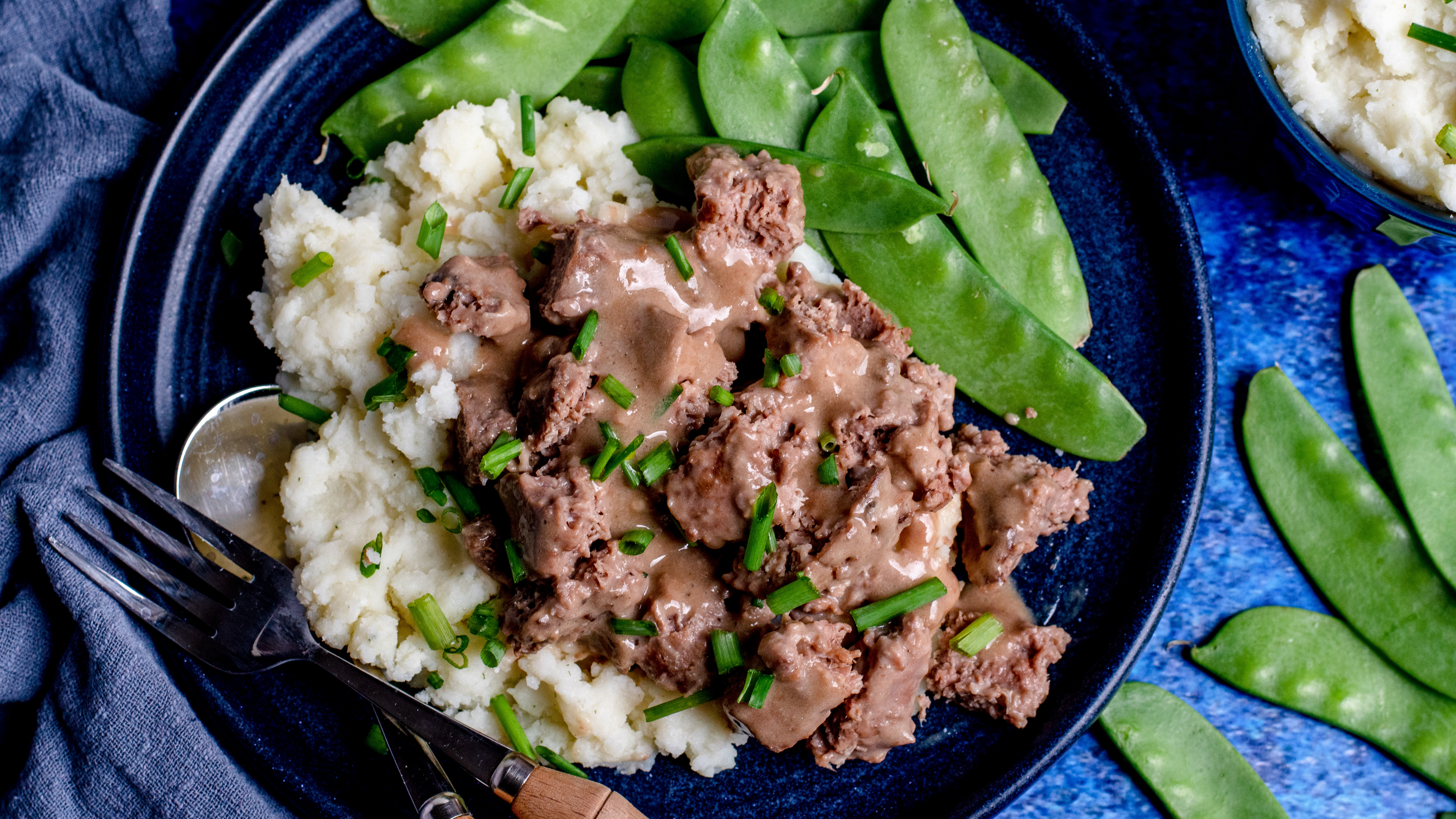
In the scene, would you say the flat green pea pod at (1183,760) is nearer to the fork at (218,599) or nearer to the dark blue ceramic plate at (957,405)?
the dark blue ceramic plate at (957,405)

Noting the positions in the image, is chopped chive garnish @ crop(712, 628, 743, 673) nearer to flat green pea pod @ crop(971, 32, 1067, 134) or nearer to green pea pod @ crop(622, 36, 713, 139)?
green pea pod @ crop(622, 36, 713, 139)

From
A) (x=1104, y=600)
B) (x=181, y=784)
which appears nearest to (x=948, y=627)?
(x=1104, y=600)

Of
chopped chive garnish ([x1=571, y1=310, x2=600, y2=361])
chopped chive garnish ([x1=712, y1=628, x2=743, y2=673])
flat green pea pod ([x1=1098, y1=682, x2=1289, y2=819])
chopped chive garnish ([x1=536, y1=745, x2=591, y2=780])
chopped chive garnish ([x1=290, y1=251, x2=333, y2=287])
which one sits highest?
chopped chive garnish ([x1=290, y1=251, x2=333, y2=287])

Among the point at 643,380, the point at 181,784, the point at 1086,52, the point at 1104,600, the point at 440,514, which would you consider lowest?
the point at 181,784

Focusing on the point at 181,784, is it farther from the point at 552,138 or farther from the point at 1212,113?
the point at 1212,113

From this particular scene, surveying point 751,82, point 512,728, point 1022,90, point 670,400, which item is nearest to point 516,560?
point 512,728

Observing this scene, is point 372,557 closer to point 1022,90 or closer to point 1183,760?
point 1022,90

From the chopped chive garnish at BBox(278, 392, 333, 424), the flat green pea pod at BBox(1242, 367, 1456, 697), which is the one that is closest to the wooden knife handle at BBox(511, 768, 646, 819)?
the chopped chive garnish at BBox(278, 392, 333, 424)
